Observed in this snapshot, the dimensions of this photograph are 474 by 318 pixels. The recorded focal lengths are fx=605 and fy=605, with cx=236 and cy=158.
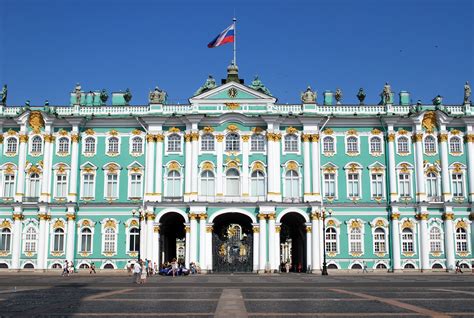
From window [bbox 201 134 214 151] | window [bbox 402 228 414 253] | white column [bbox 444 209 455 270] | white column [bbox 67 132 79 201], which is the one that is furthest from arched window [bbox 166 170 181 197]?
white column [bbox 444 209 455 270]

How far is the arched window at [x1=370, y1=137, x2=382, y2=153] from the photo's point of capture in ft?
209

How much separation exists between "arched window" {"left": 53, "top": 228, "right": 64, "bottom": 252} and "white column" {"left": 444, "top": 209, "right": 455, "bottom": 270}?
1534 inches

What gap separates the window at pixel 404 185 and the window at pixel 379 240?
14.4ft

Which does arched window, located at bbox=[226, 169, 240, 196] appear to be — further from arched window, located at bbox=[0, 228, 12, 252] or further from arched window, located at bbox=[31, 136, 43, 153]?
arched window, located at bbox=[0, 228, 12, 252]

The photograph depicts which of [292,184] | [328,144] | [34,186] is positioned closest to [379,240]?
[292,184]

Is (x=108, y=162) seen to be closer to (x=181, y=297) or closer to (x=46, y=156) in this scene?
(x=46, y=156)

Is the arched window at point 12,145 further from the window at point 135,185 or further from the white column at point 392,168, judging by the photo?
the white column at point 392,168

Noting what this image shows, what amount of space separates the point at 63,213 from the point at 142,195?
8.25 metres

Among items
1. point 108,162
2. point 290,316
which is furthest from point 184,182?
point 290,316

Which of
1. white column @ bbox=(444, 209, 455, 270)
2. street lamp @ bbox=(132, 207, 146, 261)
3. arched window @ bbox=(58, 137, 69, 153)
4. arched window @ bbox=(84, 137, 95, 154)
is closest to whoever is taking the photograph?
street lamp @ bbox=(132, 207, 146, 261)

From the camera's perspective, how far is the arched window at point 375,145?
2504 inches

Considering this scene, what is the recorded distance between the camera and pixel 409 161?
6297 centimetres

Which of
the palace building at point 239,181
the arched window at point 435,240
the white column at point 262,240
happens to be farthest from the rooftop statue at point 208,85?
the arched window at point 435,240

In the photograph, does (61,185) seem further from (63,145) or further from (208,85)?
(208,85)
